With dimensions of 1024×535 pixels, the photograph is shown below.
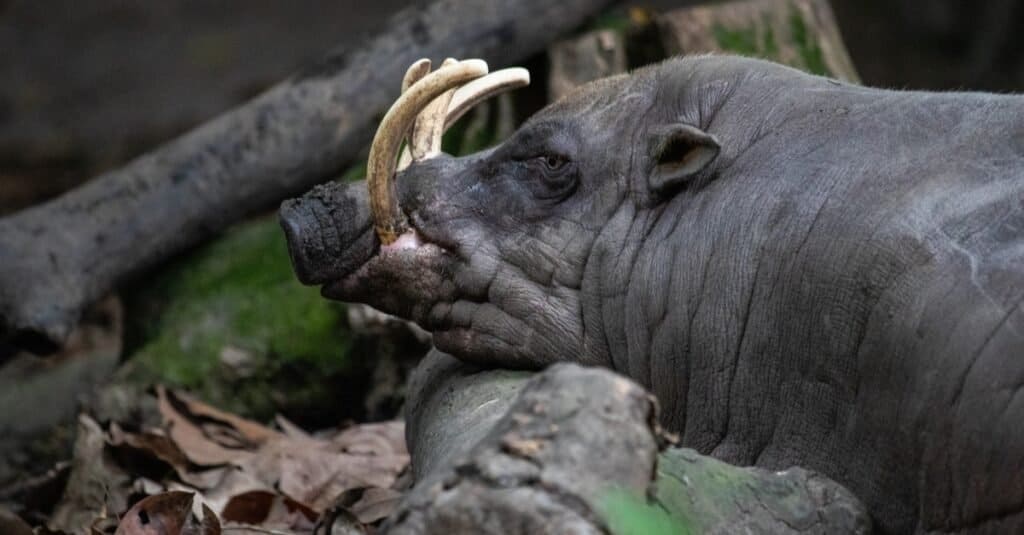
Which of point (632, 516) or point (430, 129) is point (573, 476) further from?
point (430, 129)

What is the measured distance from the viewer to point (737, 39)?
7.14 meters

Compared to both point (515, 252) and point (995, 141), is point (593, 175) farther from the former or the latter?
point (995, 141)

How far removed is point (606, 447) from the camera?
9.74ft

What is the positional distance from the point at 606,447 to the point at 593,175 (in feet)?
5.71

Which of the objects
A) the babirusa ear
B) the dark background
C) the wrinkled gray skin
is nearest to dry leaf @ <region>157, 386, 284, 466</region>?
the wrinkled gray skin

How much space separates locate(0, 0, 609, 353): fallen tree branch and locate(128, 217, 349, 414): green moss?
7.8 inches

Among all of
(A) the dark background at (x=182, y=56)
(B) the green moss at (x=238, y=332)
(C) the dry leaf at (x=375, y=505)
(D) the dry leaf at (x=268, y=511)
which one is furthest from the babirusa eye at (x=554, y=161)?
(A) the dark background at (x=182, y=56)

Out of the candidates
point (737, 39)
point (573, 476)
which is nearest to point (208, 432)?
point (737, 39)

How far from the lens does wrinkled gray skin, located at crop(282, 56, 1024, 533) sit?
11.6 feet

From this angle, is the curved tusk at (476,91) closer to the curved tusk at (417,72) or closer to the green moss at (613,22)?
the curved tusk at (417,72)

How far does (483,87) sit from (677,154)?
0.79 metres

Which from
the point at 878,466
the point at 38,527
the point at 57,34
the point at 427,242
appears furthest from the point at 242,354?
the point at 57,34

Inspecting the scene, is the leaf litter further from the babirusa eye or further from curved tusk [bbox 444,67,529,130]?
curved tusk [bbox 444,67,529,130]

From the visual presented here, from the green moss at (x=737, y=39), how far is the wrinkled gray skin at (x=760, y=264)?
2.42 m
